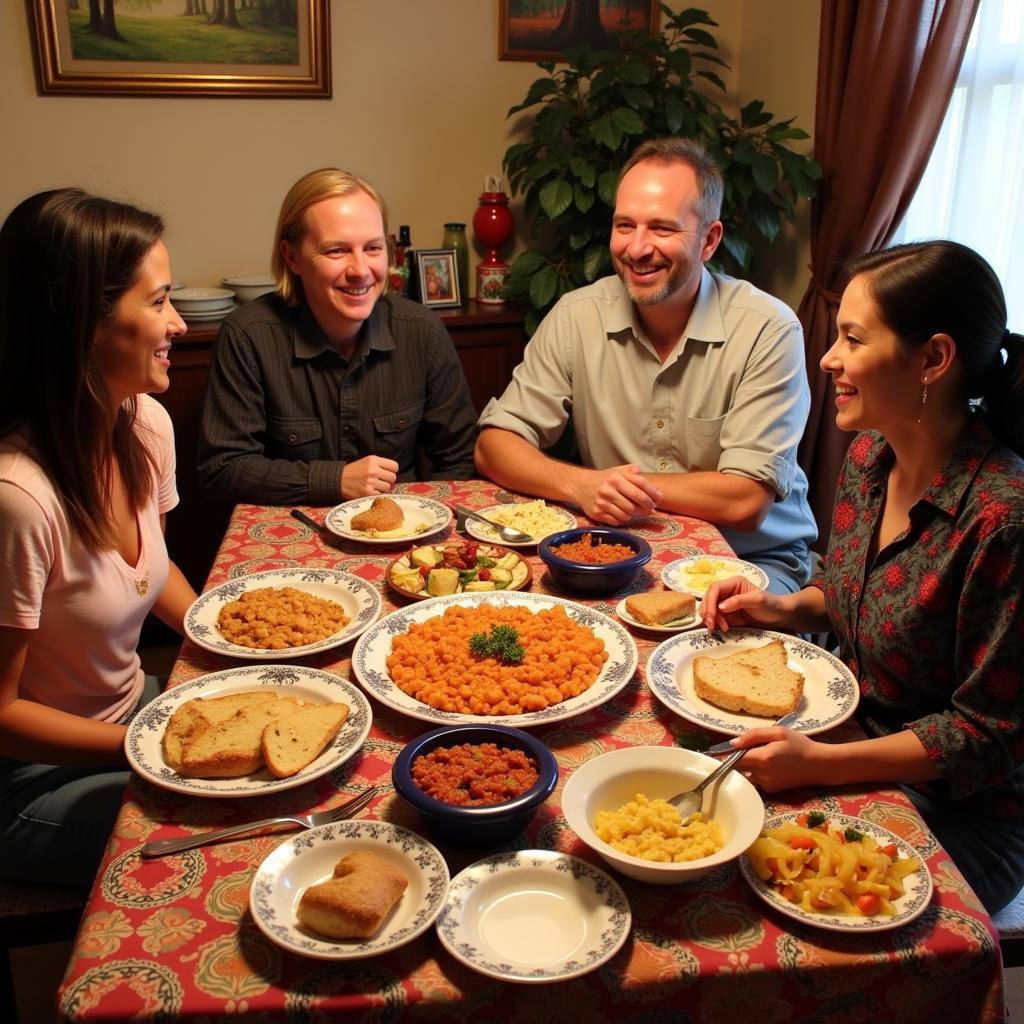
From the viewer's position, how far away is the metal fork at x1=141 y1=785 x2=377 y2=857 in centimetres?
113

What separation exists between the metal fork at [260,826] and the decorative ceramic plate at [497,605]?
0.18 m

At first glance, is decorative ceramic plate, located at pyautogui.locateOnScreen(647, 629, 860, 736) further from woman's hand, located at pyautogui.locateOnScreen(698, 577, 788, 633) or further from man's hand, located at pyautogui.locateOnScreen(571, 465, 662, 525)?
man's hand, located at pyautogui.locateOnScreen(571, 465, 662, 525)

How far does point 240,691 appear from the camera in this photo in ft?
4.80

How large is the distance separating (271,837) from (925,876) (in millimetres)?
743

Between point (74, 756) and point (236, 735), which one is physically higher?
point (236, 735)

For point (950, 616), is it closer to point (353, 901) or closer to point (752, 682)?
point (752, 682)

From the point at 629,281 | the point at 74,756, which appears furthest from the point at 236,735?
the point at 629,281

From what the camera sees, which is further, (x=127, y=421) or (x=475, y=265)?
(x=475, y=265)

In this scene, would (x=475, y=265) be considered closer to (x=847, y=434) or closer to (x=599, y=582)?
(x=847, y=434)

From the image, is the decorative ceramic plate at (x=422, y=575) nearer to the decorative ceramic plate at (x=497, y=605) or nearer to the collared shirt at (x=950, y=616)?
the decorative ceramic plate at (x=497, y=605)

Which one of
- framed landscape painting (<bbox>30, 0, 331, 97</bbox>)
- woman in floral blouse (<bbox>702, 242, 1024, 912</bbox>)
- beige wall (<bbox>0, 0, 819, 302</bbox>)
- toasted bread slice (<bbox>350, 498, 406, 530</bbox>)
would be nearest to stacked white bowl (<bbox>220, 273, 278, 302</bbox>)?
beige wall (<bbox>0, 0, 819, 302</bbox>)

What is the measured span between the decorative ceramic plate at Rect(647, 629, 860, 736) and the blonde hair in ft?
5.18

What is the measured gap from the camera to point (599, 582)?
5.83 feet

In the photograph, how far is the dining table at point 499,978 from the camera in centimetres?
95
